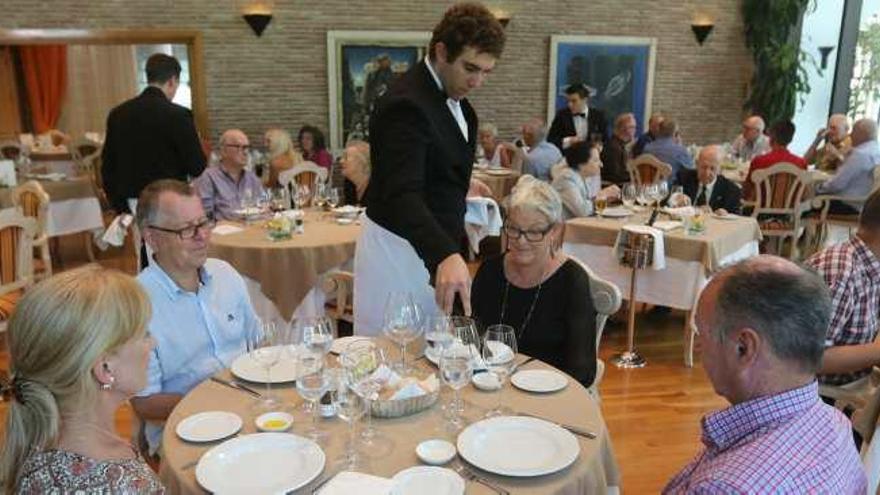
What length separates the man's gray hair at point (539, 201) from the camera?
102 inches

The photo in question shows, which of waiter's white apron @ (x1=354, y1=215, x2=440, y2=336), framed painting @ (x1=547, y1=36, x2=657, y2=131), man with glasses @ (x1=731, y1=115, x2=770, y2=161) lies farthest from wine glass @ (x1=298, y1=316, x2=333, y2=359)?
framed painting @ (x1=547, y1=36, x2=657, y2=131)

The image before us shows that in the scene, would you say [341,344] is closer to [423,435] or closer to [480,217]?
[423,435]

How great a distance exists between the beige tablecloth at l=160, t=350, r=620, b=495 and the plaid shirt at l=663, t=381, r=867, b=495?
0.94ft

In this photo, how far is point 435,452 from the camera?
5.35ft

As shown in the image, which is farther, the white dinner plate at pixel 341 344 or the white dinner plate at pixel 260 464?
the white dinner plate at pixel 341 344

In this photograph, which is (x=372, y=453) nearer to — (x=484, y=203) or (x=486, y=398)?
(x=486, y=398)

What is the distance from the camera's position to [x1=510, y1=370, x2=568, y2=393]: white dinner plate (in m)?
1.98

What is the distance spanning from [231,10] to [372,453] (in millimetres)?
8327

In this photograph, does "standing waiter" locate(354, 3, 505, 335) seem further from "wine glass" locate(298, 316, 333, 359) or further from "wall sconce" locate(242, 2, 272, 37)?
"wall sconce" locate(242, 2, 272, 37)

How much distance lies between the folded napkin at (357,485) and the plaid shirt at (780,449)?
62cm

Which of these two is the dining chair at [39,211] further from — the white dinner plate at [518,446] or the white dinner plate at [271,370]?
the white dinner plate at [518,446]

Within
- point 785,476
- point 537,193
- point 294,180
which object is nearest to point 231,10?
point 294,180

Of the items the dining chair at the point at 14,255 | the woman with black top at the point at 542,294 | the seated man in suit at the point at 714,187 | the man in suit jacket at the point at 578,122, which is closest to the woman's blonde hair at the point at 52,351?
the woman with black top at the point at 542,294

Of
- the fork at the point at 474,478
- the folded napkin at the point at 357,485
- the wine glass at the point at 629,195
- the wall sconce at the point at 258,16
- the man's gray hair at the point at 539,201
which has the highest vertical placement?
the wall sconce at the point at 258,16
